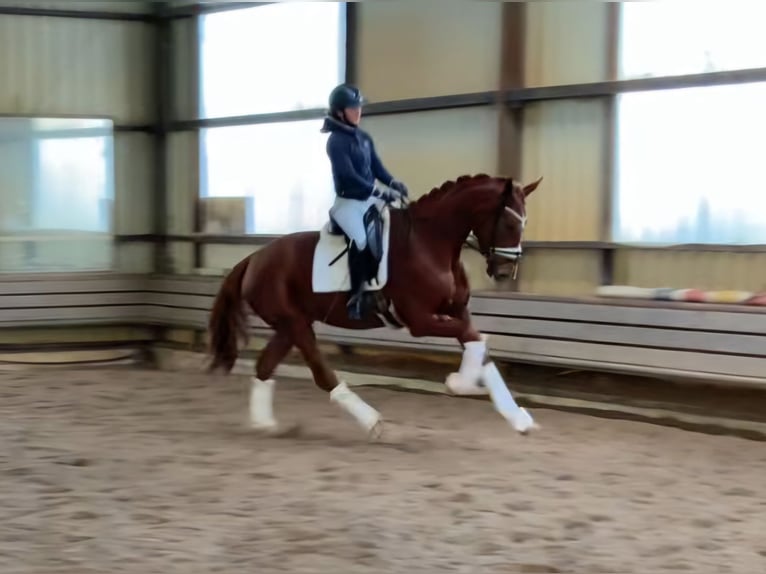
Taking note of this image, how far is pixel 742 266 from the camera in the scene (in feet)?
18.1

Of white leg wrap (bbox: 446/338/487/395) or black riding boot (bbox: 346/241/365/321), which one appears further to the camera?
black riding boot (bbox: 346/241/365/321)

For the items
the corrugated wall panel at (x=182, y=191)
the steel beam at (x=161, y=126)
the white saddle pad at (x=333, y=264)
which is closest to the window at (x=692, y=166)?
the white saddle pad at (x=333, y=264)

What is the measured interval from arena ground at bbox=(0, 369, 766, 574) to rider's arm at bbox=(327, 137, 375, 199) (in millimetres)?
1285

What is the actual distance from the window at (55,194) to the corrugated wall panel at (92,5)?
931 millimetres

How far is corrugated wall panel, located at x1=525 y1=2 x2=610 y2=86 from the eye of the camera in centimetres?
612

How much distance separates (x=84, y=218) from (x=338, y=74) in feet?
8.81

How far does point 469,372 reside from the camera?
15.1ft

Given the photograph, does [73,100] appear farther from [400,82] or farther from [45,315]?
[400,82]

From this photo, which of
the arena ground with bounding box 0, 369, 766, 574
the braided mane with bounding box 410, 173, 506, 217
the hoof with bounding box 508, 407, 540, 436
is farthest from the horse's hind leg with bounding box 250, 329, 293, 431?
the hoof with bounding box 508, 407, 540, 436

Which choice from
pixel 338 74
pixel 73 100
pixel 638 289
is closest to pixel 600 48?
pixel 638 289

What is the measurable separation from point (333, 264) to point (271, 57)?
3526 mm

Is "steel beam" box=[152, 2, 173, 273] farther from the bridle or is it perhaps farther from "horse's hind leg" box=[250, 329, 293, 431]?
the bridle

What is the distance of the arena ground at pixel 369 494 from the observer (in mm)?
3287

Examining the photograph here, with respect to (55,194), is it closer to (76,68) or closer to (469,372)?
(76,68)
